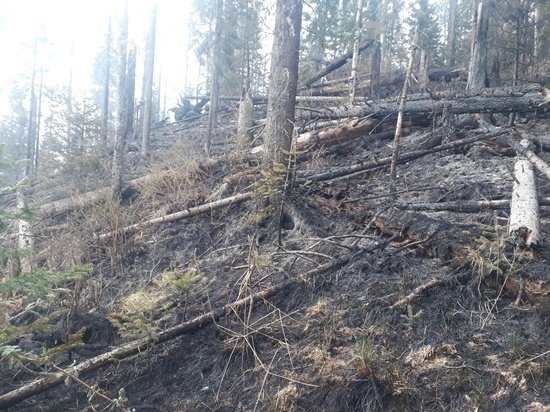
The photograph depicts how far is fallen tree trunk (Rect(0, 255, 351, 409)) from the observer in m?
4.64

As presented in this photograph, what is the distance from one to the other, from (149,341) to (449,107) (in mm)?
7342

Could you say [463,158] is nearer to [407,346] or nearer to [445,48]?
[407,346]

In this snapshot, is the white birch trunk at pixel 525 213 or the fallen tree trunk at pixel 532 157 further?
the fallen tree trunk at pixel 532 157

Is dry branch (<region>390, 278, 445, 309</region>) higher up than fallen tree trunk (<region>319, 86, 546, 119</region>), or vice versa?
fallen tree trunk (<region>319, 86, 546, 119</region>)

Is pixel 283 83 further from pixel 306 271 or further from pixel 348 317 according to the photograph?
pixel 348 317

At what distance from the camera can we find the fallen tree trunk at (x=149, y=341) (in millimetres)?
4637

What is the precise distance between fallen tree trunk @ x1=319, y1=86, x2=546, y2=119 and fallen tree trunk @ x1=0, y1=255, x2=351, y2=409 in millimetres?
5210

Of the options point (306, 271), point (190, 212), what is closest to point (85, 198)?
point (190, 212)

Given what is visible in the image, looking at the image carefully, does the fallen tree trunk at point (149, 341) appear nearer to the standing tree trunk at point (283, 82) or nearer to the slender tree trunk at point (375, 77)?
the standing tree trunk at point (283, 82)

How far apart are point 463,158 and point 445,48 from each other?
1372 centimetres

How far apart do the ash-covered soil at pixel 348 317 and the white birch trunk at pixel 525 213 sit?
0.47 ft

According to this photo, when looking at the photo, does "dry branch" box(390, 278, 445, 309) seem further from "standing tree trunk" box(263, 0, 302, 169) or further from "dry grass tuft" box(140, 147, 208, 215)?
"dry grass tuft" box(140, 147, 208, 215)

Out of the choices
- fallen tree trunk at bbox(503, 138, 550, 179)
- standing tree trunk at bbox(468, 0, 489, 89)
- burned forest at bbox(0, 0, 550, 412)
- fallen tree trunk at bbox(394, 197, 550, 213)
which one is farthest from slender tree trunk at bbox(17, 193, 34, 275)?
standing tree trunk at bbox(468, 0, 489, 89)

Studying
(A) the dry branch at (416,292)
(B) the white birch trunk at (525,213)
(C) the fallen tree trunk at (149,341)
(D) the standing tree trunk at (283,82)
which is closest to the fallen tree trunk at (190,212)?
(D) the standing tree trunk at (283,82)
